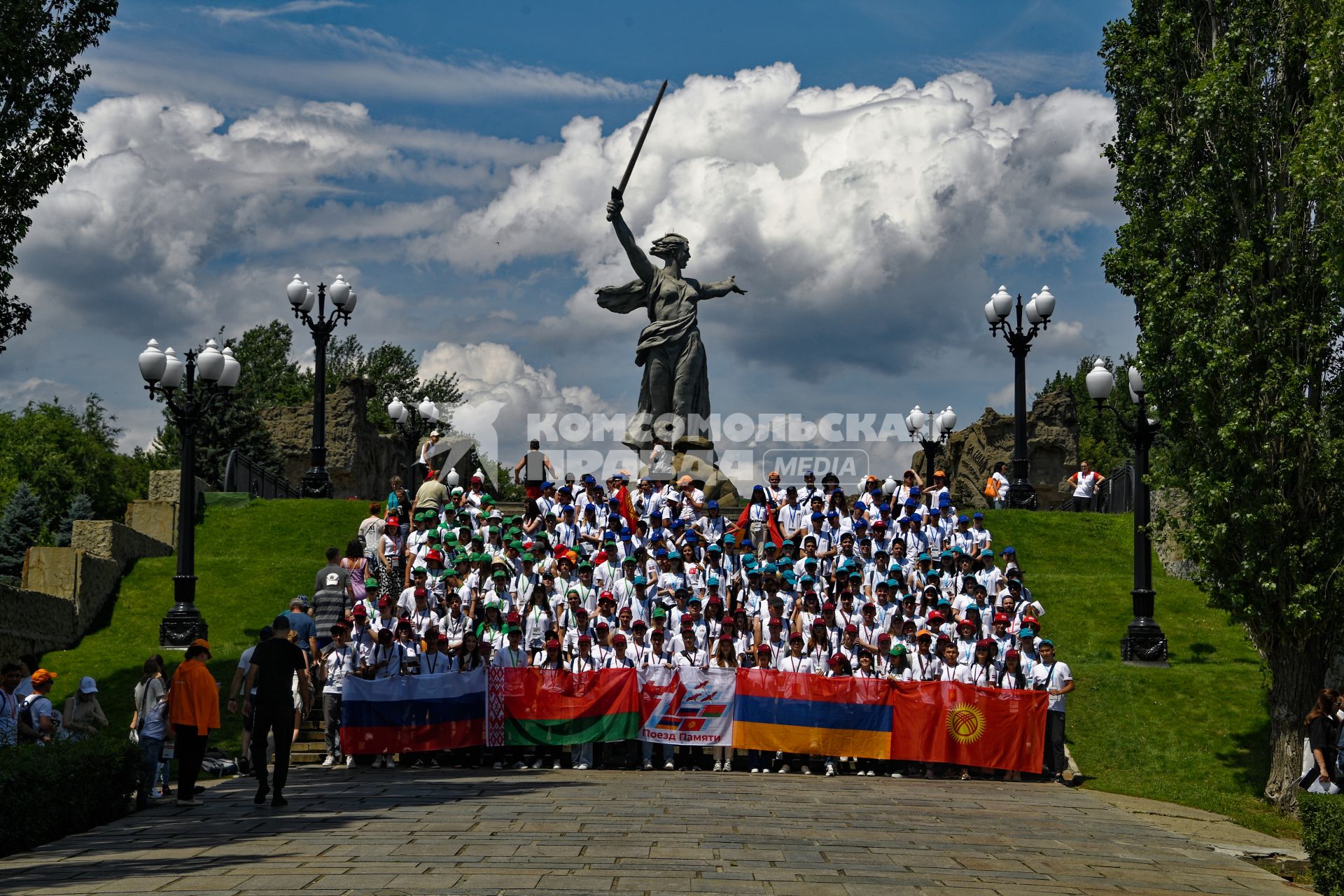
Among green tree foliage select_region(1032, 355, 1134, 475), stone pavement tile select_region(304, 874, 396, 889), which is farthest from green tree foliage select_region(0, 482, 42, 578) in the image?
green tree foliage select_region(1032, 355, 1134, 475)

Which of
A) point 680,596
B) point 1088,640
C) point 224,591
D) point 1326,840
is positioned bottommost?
point 1326,840

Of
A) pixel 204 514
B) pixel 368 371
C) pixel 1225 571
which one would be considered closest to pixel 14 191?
pixel 204 514

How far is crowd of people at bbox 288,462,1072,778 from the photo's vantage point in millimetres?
16062

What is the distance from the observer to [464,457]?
47.2 m

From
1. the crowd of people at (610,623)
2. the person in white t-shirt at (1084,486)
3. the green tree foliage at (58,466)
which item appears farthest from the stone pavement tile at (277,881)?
the green tree foliage at (58,466)

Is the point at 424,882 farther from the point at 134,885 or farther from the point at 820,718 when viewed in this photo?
the point at 820,718

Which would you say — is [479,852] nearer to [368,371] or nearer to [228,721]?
[228,721]

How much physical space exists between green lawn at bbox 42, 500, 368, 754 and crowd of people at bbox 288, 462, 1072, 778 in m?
2.35

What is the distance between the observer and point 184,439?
19.7 metres

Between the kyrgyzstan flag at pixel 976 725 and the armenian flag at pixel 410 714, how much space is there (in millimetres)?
5161

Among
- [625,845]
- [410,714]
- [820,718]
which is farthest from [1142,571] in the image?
[625,845]

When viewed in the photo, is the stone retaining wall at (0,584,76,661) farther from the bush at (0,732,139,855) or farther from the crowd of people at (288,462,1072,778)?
the bush at (0,732,139,855)

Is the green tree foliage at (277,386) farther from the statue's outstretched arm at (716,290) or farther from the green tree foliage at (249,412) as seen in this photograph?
the statue's outstretched arm at (716,290)

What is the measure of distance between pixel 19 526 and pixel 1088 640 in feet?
92.9
